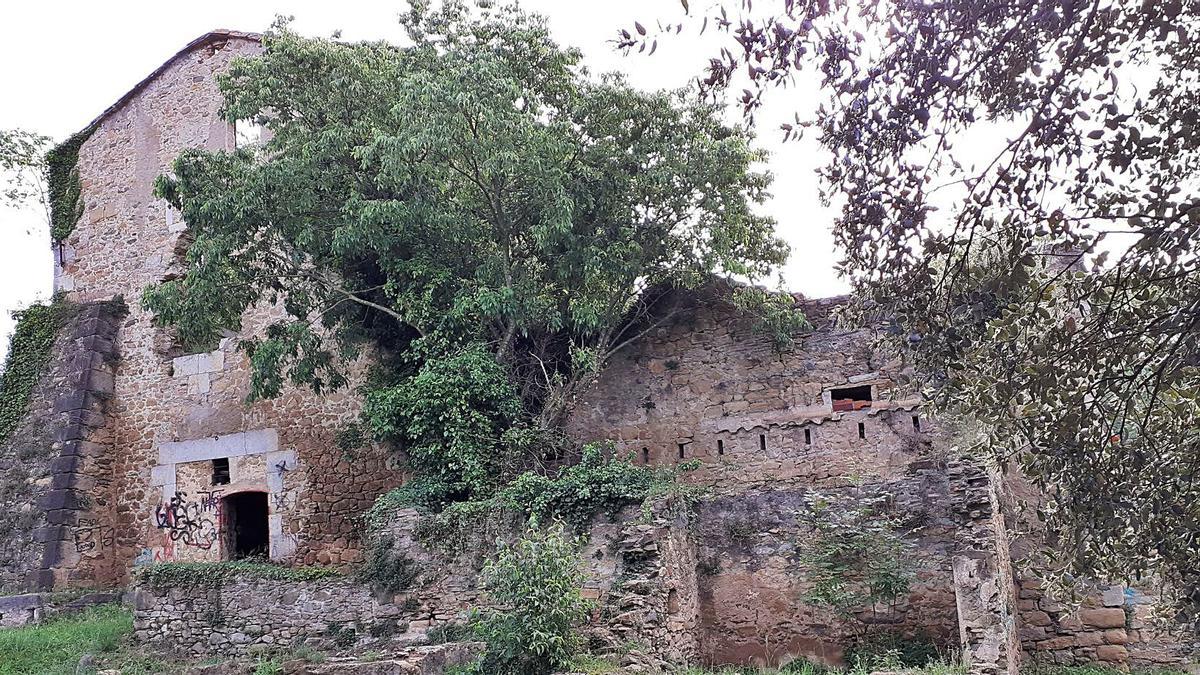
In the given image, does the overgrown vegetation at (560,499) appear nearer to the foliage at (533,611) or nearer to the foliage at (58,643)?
the foliage at (533,611)

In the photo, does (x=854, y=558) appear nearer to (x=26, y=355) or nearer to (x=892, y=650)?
(x=892, y=650)

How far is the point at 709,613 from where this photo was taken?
38.5 ft

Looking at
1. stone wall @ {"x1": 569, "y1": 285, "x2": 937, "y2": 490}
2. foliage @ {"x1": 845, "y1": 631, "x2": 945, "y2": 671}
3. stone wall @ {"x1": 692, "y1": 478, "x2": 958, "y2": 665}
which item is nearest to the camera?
foliage @ {"x1": 845, "y1": 631, "x2": 945, "y2": 671}

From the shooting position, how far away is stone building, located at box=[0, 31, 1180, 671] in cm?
1108

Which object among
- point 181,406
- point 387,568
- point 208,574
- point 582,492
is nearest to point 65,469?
point 181,406

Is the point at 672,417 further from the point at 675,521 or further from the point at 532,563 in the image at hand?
the point at 532,563

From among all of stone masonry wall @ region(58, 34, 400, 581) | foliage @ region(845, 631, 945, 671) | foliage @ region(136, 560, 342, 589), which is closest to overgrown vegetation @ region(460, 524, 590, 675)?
foliage @ region(845, 631, 945, 671)

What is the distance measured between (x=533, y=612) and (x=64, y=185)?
1474 centimetres

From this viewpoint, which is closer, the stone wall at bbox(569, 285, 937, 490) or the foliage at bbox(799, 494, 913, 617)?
the foliage at bbox(799, 494, 913, 617)

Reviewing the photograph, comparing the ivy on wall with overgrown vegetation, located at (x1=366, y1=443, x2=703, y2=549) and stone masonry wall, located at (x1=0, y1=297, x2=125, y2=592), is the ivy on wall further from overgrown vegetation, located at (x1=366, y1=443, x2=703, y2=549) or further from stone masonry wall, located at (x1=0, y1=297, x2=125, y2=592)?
overgrown vegetation, located at (x1=366, y1=443, x2=703, y2=549)

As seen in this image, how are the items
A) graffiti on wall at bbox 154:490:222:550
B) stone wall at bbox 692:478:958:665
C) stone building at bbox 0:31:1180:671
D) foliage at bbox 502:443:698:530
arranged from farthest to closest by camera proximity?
graffiti on wall at bbox 154:490:222:550 < foliage at bbox 502:443:698:530 < stone building at bbox 0:31:1180:671 < stone wall at bbox 692:478:958:665

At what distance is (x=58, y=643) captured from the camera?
42.5 feet

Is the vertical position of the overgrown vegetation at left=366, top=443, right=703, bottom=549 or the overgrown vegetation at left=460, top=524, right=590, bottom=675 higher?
the overgrown vegetation at left=366, top=443, right=703, bottom=549

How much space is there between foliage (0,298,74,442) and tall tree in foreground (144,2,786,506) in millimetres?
5833
